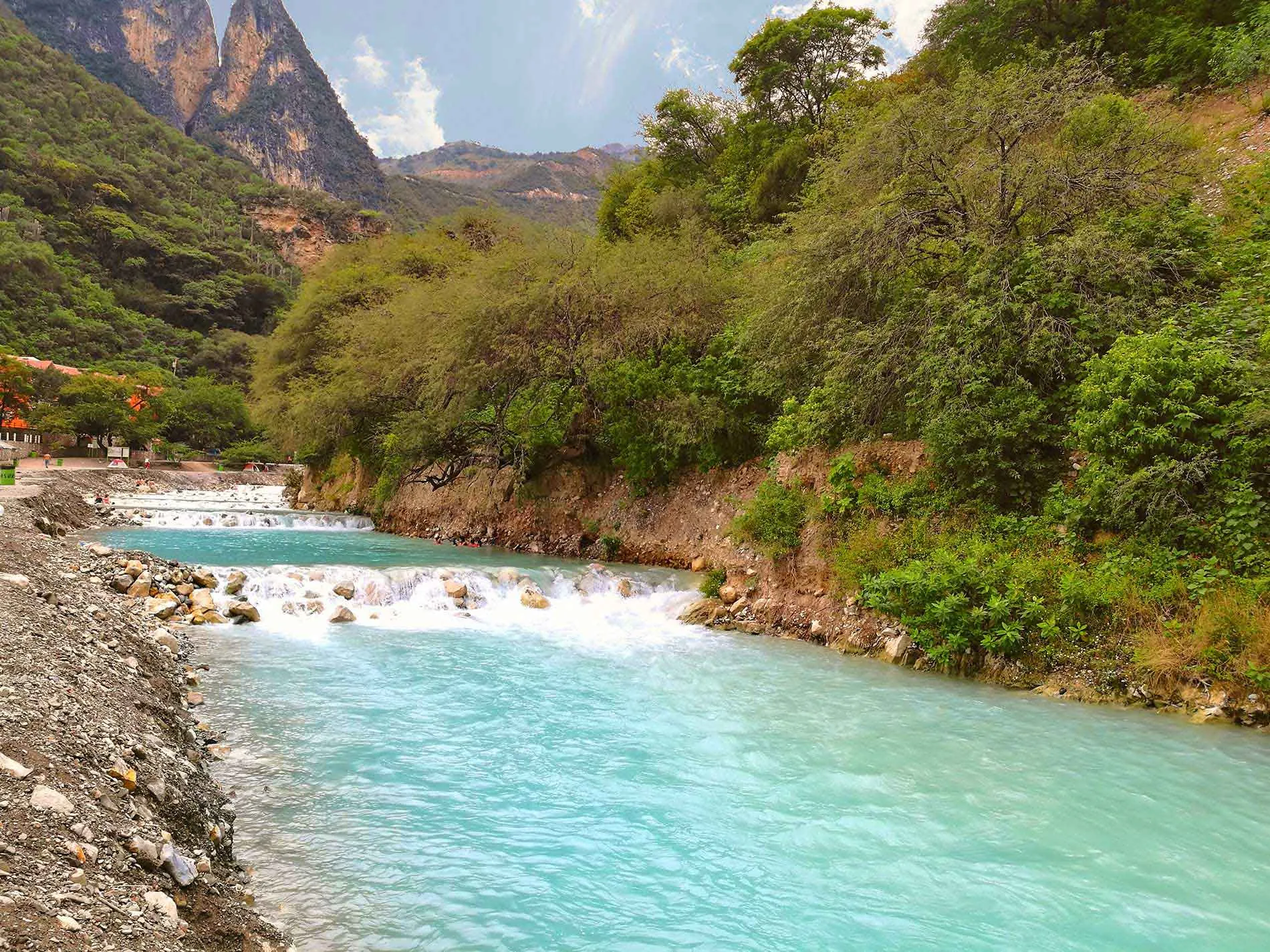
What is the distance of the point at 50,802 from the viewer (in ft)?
11.0

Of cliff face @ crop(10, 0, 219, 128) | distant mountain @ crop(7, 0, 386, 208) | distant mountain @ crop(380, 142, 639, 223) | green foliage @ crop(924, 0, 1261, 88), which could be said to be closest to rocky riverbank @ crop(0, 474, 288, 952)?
green foliage @ crop(924, 0, 1261, 88)

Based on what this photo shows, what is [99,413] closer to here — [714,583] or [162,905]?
[714,583]

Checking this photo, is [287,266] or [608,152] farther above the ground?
[608,152]

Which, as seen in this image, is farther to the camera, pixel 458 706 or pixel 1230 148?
pixel 1230 148

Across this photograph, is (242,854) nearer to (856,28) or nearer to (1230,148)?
(1230,148)

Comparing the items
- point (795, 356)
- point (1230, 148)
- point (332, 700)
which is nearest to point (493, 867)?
point (332, 700)

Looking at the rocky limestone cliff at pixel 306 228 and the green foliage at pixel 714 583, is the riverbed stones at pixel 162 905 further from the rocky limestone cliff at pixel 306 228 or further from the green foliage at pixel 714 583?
the rocky limestone cliff at pixel 306 228

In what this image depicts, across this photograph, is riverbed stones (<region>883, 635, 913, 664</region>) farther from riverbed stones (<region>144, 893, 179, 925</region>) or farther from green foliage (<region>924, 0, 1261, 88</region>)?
green foliage (<region>924, 0, 1261, 88</region>)

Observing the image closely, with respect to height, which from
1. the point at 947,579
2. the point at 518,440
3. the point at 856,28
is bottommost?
the point at 947,579

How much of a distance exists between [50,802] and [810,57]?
110 feet

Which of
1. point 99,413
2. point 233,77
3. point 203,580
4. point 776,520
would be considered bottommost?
point 203,580

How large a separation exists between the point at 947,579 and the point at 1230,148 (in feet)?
41.8

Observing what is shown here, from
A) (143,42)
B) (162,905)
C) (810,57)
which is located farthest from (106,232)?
(143,42)

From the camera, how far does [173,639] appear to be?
28.1 feet
